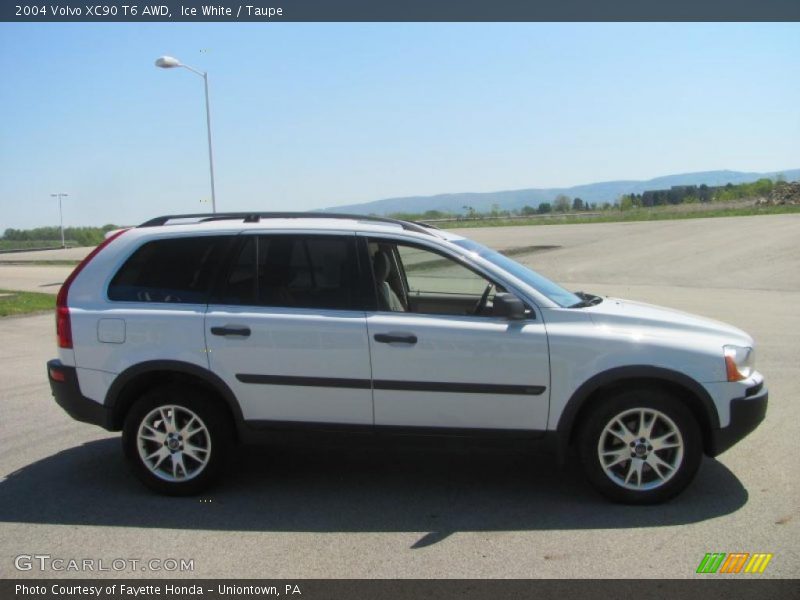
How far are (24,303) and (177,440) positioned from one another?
13.5 m

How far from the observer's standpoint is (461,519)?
177 inches

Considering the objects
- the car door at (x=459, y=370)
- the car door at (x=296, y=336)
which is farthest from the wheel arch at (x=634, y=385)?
the car door at (x=296, y=336)

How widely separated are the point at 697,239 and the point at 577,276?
10.2 meters

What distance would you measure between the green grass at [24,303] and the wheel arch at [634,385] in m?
13.5

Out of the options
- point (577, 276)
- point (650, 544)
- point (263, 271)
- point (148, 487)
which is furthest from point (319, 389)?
point (577, 276)

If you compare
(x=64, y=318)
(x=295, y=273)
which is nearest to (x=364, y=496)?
(x=295, y=273)

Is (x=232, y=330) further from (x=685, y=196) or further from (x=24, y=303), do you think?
(x=685, y=196)

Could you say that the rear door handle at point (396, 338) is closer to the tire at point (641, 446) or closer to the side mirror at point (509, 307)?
the side mirror at point (509, 307)

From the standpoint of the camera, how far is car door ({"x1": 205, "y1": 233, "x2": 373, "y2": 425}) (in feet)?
15.5

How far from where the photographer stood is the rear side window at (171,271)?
5000mm

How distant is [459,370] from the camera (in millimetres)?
4613

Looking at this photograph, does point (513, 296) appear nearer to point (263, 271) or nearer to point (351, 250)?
point (351, 250)

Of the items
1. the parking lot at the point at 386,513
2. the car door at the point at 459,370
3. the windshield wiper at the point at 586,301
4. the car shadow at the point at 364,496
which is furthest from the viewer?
the windshield wiper at the point at 586,301

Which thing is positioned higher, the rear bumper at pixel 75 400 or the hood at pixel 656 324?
the hood at pixel 656 324
